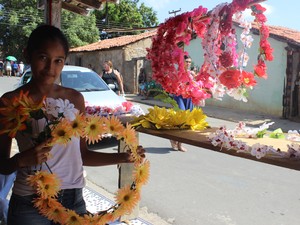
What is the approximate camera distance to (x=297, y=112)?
41.5 feet

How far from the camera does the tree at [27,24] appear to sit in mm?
29797

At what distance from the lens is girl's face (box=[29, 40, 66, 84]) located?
1686mm

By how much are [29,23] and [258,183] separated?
95.3 ft

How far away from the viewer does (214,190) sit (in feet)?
15.8

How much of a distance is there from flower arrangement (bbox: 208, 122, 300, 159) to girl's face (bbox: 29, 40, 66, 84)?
3.73 feet

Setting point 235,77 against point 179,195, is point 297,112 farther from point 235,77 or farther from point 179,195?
point 235,77

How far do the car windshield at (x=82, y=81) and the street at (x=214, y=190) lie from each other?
2.03 metres

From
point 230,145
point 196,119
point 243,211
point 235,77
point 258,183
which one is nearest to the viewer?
point 230,145

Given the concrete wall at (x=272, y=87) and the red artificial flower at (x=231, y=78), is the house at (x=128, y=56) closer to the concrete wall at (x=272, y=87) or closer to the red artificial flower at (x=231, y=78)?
Result: the concrete wall at (x=272, y=87)

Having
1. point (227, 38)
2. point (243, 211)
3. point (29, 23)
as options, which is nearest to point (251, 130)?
point (227, 38)

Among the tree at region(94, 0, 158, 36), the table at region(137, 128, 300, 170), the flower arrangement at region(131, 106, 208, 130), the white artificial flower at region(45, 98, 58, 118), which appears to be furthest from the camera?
the tree at region(94, 0, 158, 36)

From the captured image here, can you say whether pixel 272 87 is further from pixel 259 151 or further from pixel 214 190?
pixel 259 151

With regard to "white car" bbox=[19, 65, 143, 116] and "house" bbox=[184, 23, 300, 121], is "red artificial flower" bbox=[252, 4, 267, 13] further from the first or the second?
"house" bbox=[184, 23, 300, 121]

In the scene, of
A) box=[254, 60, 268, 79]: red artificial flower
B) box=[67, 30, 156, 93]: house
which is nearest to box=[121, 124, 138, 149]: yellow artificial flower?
box=[254, 60, 268, 79]: red artificial flower
